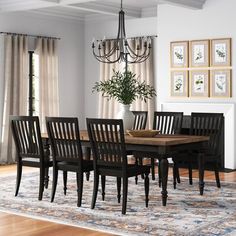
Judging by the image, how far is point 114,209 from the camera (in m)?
5.71

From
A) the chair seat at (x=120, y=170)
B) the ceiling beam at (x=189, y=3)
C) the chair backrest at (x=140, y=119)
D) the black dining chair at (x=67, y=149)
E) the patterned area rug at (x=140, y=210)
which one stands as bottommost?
the patterned area rug at (x=140, y=210)

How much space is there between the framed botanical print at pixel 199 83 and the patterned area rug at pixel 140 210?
6.54 ft

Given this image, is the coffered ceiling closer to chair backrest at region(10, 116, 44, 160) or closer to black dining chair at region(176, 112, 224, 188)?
black dining chair at region(176, 112, 224, 188)

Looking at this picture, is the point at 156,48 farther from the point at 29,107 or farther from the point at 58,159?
the point at 58,159

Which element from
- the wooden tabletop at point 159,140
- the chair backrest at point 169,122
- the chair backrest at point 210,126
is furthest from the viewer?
the chair backrest at point 169,122

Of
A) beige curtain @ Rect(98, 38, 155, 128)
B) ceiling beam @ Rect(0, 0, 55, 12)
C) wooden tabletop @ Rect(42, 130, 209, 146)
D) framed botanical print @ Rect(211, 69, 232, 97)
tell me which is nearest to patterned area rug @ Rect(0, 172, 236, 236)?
wooden tabletop @ Rect(42, 130, 209, 146)

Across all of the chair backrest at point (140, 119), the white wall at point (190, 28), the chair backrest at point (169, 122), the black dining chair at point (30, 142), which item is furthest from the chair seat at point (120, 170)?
the white wall at point (190, 28)

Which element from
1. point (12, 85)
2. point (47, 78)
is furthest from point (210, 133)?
point (47, 78)

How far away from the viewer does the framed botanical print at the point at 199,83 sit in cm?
872

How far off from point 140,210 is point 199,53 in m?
3.85

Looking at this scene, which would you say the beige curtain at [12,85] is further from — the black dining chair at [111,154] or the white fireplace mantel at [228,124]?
the black dining chair at [111,154]

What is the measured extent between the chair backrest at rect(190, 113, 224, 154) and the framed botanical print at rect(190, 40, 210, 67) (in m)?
1.74

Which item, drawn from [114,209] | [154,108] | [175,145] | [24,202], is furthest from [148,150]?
[154,108]

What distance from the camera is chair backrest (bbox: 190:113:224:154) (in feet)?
22.8
